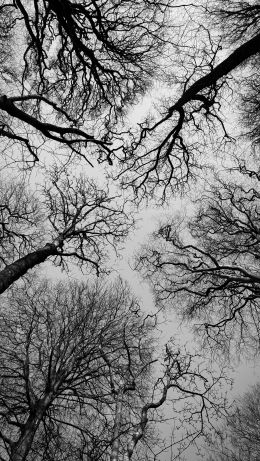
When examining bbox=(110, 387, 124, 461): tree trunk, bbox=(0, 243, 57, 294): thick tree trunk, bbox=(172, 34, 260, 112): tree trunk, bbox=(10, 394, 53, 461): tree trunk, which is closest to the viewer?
bbox=(172, 34, 260, 112): tree trunk

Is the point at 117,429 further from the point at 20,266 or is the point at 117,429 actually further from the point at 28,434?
the point at 20,266

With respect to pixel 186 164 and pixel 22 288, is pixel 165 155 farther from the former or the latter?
pixel 22 288

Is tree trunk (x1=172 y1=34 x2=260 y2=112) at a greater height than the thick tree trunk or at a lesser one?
greater

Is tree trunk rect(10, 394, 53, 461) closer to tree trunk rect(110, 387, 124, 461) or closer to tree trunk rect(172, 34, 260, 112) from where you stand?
tree trunk rect(110, 387, 124, 461)

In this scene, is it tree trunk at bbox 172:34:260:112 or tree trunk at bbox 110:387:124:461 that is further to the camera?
tree trunk at bbox 110:387:124:461

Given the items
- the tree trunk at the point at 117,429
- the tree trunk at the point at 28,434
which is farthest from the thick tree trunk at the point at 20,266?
the tree trunk at the point at 28,434

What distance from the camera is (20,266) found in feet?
17.0

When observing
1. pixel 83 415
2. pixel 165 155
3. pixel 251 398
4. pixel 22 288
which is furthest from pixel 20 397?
pixel 251 398

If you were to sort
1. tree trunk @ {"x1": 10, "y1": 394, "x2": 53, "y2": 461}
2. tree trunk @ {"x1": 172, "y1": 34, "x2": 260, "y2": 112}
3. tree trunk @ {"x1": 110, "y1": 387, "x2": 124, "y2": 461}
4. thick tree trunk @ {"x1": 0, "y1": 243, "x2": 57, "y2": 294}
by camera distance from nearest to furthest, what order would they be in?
tree trunk @ {"x1": 172, "y1": 34, "x2": 260, "y2": 112} → tree trunk @ {"x1": 110, "y1": 387, "x2": 124, "y2": 461} → thick tree trunk @ {"x1": 0, "y1": 243, "x2": 57, "y2": 294} → tree trunk @ {"x1": 10, "y1": 394, "x2": 53, "y2": 461}

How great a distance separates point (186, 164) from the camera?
642cm

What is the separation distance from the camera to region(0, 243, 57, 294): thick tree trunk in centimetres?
464

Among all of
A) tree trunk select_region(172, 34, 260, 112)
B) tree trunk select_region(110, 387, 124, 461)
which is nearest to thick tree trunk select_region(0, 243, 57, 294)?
tree trunk select_region(110, 387, 124, 461)

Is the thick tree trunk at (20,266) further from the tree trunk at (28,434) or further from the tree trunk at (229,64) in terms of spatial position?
the tree trunk at (229,64)

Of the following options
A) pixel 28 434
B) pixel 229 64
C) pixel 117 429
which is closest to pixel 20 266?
pixel 117 429
